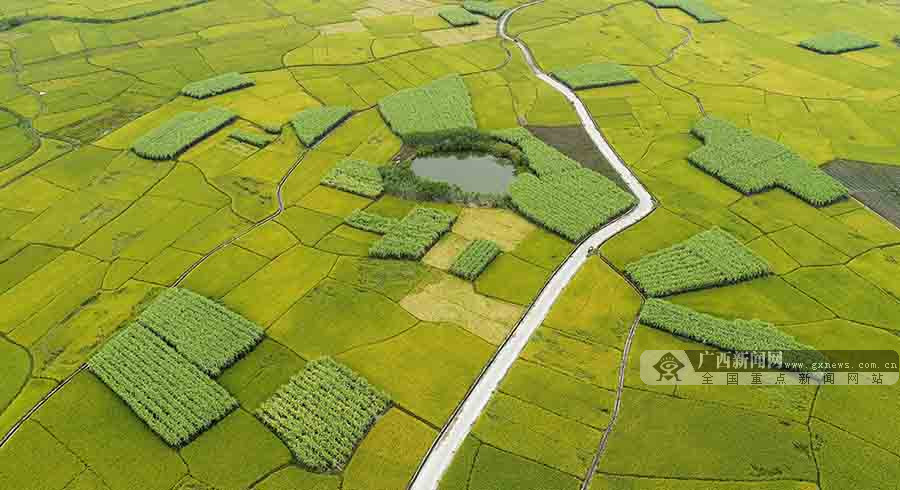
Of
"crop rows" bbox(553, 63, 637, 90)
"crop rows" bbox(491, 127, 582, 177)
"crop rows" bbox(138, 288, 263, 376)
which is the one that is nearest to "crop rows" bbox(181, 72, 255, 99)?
"crop rows" bbox(491, 127, 582, 177)

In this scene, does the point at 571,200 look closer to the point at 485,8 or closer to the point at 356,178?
the point at 356,178

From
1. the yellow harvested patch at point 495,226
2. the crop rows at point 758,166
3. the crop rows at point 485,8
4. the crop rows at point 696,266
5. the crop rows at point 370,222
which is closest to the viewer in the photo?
the crop rows at point 696,266

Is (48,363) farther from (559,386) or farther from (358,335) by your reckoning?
(559,386)

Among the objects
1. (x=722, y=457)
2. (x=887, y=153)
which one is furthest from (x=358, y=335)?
(x=887, y=153)

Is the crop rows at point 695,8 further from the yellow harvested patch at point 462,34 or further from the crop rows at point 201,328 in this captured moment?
the crop rows at point 201,328

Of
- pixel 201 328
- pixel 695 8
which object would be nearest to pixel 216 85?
pixel 201 328

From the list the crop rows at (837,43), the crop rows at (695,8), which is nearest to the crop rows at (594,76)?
the crop rows at (695,8)
